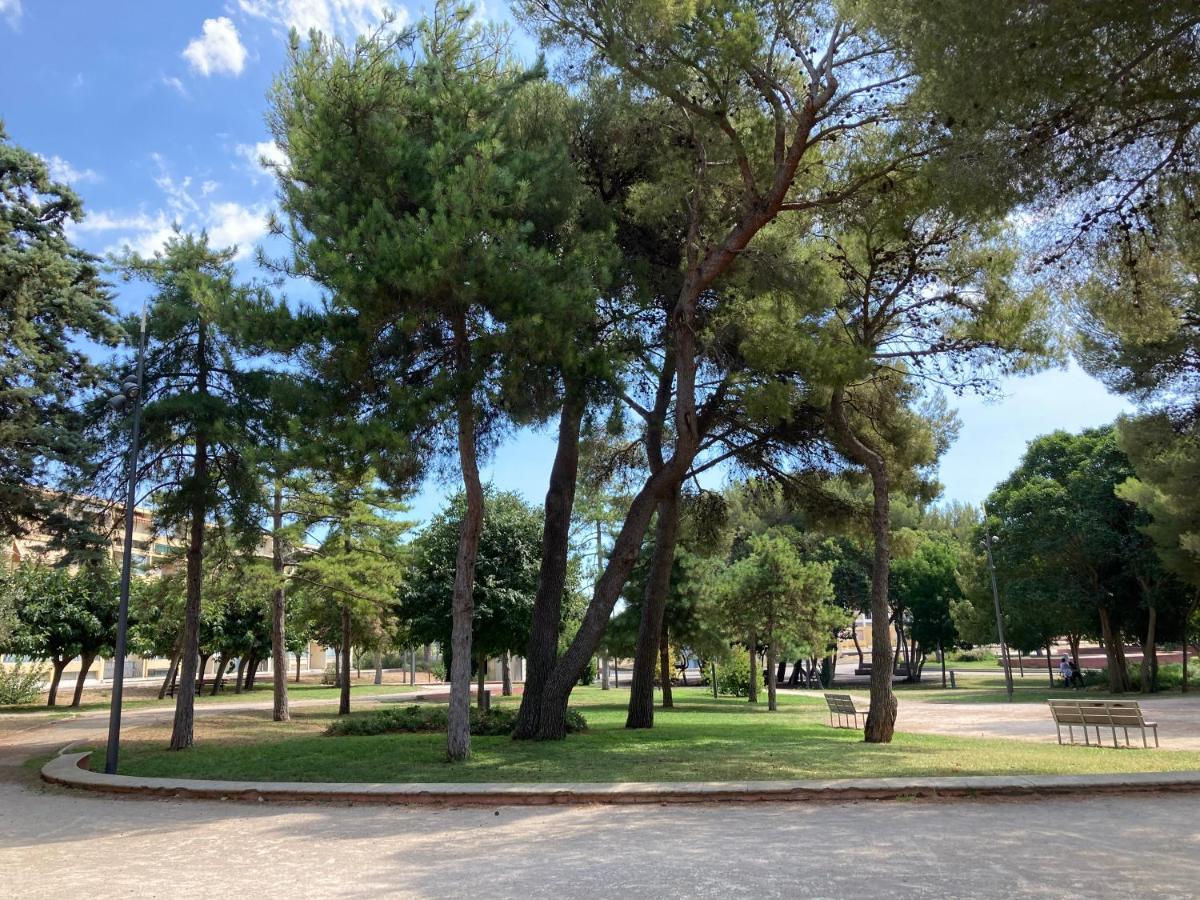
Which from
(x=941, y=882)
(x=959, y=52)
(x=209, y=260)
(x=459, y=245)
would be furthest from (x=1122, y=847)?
(x=209, y=260)

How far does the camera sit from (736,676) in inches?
1565

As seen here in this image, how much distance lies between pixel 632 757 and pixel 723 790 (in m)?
3.58

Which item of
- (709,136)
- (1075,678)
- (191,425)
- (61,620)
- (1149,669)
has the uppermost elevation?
(709,136)

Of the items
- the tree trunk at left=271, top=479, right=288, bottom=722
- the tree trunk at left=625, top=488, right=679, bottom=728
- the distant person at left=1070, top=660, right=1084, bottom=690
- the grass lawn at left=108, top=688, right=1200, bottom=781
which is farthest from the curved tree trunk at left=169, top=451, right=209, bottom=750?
the distant person at left=1070, top=660, right=1084, bottom=690

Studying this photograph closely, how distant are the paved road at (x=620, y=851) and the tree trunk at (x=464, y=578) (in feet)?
9.36

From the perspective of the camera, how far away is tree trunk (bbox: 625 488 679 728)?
17906 mm

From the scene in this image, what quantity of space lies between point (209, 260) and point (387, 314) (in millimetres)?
6100

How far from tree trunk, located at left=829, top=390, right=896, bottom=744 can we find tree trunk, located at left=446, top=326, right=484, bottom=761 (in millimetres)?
6553

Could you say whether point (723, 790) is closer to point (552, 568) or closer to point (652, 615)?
point (552, 568)

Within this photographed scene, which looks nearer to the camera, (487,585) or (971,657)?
(487,585)

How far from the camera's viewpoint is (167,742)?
1720 cm

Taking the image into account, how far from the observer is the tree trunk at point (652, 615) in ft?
58.7

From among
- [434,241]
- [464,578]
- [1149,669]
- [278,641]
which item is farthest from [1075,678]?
[434,241]

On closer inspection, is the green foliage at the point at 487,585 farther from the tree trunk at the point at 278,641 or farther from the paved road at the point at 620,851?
the paved road at the point at 620,851
